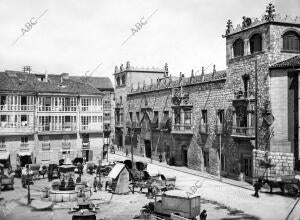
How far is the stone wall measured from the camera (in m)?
29.5

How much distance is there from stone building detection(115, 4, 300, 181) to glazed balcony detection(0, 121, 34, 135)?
1763 cm

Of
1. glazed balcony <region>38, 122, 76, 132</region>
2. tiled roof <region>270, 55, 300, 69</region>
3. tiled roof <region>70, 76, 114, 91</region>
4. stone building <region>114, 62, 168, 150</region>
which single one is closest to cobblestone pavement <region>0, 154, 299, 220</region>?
tiled roof <region>270, 55, 300, 69</region>

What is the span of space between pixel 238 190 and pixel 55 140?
25.4 metres

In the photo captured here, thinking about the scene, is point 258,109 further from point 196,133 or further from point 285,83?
point 196,133

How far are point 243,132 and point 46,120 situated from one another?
25168 mm

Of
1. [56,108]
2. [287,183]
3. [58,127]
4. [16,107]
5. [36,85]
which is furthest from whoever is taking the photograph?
[36,85]

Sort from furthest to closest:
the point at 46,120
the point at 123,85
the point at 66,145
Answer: the point at 123,85 < the point at 66,145 < the point at 46,120

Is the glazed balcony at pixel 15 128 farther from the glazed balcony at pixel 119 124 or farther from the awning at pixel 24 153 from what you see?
the glazed balcony at pixel 119 124

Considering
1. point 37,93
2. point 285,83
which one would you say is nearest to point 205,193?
point 285,83

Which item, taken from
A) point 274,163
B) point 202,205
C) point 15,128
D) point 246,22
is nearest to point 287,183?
point 274,163

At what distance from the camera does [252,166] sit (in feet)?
108

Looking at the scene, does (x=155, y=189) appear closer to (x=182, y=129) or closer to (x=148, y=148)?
(x=182, y=129)

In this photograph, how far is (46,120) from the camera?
46.6 metres

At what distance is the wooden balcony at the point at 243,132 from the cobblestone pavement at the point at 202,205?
4553 millimetres
